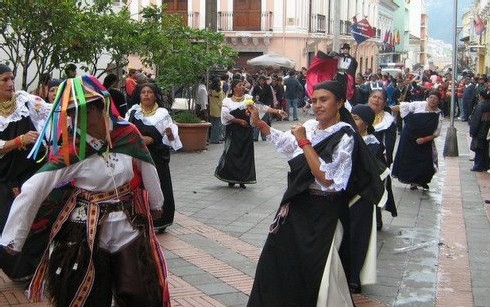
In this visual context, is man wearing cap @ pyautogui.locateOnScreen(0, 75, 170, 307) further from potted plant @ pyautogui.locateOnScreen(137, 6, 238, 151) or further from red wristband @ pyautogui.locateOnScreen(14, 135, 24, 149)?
potted plant @ pyautogui.locateOnScreen(137, 6, 238, 151)

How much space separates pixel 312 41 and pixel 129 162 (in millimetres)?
37980

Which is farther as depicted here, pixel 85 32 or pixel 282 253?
pixel 85 32

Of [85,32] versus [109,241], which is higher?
[85,32]

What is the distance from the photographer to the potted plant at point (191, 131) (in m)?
16.9

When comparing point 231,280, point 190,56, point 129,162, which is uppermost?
point 190,56

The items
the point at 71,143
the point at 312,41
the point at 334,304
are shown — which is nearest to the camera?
the point at 71,143

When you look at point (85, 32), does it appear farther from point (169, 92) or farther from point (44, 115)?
point (169, 92)

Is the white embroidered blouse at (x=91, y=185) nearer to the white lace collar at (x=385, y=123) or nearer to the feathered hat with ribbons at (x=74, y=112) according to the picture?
the feathered hat with ribbons at (x=74, y=112)

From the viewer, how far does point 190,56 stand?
56.2 feet

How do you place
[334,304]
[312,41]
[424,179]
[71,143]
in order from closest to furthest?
[71,143]
[334,304]
[424,179]
[312,41]

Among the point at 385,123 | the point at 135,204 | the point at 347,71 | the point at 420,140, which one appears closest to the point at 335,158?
the point at 135,204

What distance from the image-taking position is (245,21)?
40031 millimetres

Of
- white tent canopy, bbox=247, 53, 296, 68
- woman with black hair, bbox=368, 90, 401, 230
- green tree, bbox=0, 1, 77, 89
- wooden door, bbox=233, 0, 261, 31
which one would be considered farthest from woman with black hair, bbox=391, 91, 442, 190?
wooden door, bbox=233, 0, 261, 31

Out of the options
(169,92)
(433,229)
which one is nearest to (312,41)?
(169,92)
